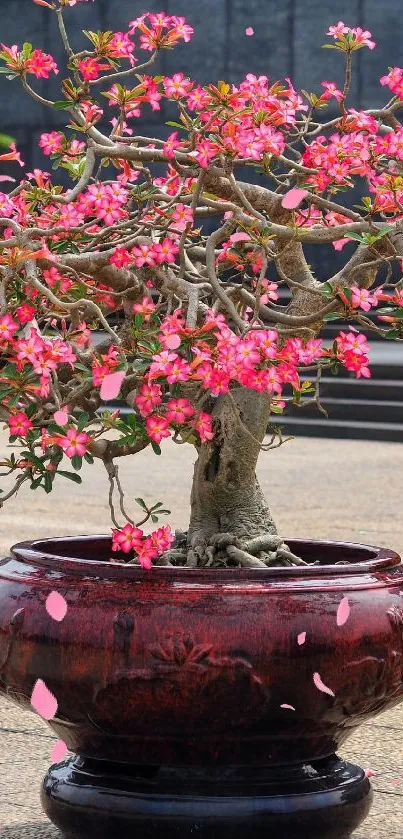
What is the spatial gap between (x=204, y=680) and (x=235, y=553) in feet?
1.73

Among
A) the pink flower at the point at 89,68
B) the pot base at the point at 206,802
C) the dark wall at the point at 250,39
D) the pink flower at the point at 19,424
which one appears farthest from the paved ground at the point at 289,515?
the dark wall at the point at 250,39

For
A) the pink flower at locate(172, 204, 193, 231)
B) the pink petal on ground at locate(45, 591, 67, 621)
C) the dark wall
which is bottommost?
the pink petal on ground at locate(45, 591, 67, 621)

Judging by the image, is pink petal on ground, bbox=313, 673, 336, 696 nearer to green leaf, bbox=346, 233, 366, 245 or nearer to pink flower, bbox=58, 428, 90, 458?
pink flower, bbox=58, 428, 90, 458

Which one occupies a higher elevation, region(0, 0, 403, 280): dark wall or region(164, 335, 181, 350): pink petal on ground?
region(0, 0, 403, 280): dark wall

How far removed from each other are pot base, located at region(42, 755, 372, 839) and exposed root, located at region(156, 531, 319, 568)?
464 millimetres

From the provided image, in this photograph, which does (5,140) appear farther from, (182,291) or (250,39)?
(182,291)

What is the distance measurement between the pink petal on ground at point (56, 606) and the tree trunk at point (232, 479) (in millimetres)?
527

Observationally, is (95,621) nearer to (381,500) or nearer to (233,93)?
(233,93)

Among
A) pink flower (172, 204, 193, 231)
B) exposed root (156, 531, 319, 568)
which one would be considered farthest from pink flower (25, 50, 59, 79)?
exposed root (156, 531, 319, 568)

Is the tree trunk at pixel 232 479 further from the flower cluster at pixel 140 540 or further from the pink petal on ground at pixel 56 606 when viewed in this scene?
the pink petal on ground at pixel 56 606

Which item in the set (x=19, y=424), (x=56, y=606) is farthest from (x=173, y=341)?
(x=56, y=606)

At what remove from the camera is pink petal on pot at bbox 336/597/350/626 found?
278cm

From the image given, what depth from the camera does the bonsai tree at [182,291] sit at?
2859mm

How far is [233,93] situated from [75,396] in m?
0.67
